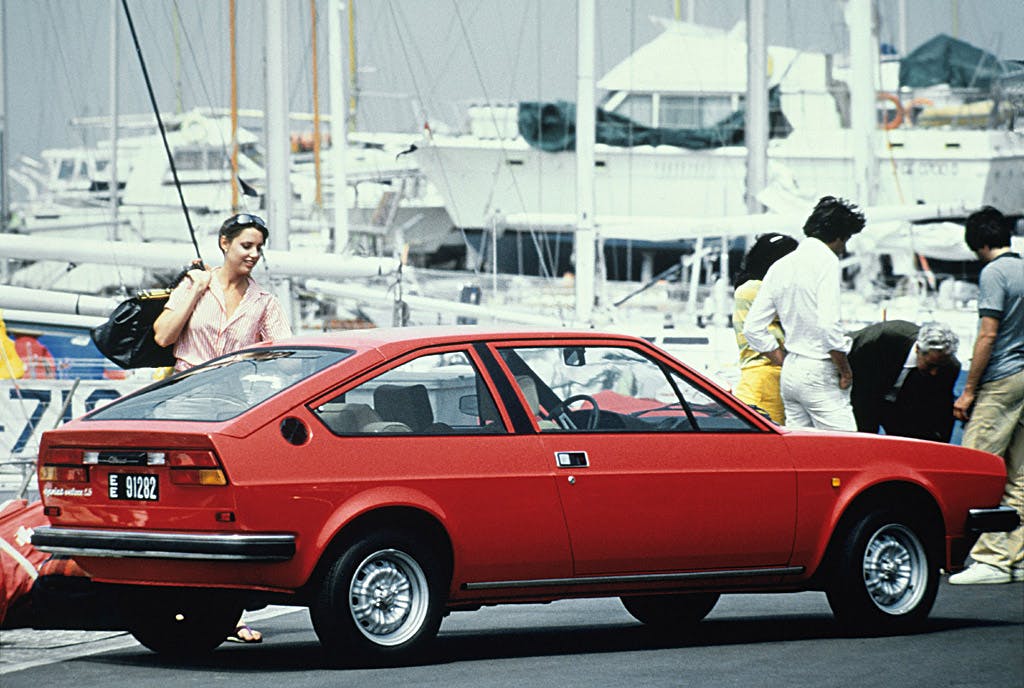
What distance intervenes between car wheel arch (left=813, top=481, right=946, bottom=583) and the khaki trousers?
1.73 m

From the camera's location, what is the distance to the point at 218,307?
929 cm

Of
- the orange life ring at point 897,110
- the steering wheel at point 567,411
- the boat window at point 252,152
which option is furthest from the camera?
the boat window at point 252,152

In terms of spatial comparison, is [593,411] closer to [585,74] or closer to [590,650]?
[590,650]

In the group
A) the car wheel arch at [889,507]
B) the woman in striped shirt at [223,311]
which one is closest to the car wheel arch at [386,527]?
the woman in striped shirt at [223,311]

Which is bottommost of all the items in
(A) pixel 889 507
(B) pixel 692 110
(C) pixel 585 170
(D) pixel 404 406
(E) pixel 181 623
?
(E) pixel 181 623

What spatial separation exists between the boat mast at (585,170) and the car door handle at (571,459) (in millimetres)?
14649

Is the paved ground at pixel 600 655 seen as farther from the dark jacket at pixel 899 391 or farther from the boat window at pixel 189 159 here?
the boat window at pixel 189 159

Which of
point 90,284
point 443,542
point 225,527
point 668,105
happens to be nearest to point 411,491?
point 443,542

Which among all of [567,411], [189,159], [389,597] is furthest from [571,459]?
[189,159]

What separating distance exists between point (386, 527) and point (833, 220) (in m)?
3.96

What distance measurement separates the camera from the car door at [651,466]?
806 centimetres

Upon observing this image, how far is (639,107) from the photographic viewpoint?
50875 mm

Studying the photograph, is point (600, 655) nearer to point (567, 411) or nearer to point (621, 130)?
point (567, 411)

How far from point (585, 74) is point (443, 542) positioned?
16.0 metres
